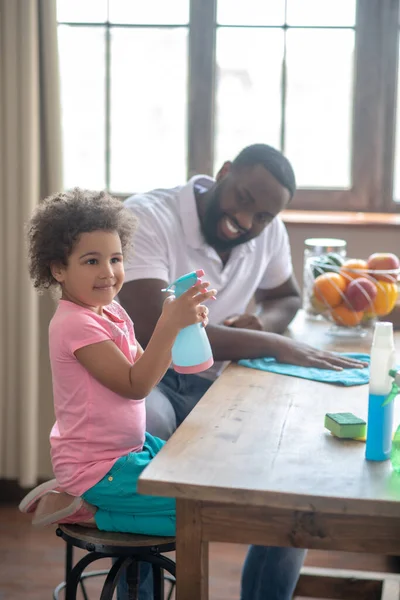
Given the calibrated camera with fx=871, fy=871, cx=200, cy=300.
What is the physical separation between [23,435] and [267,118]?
142 centimetres

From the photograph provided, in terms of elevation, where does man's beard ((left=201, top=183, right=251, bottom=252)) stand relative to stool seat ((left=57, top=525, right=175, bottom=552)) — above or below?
above

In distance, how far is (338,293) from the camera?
2154mm

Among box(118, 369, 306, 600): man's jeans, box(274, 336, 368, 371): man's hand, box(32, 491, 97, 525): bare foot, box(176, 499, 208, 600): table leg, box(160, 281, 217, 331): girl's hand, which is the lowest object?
box(118, 369, 306, 600): man's jeans

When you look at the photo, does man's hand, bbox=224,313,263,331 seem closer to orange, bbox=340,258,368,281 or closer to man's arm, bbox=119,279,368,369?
man's arm, bbox=119,279,368,369

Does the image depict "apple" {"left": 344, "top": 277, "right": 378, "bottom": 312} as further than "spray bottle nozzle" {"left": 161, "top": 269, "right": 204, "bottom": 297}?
Yes

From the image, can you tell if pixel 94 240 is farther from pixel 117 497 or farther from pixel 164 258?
pixel 164 258

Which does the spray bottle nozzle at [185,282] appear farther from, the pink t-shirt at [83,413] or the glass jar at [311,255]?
the glass jar at [311,255]

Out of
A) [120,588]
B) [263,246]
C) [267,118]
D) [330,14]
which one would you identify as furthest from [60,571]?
[330,14]

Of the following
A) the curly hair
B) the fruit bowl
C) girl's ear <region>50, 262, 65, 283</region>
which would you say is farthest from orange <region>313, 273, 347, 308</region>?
girl's ear <region>50, 262, 65, 283</region>

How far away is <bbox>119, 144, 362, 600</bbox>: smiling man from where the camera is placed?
6.23 feet

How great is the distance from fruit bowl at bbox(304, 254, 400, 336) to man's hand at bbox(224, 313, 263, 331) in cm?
19

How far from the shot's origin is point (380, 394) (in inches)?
47.9

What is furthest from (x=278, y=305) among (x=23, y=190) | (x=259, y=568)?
(x=23, y=190)

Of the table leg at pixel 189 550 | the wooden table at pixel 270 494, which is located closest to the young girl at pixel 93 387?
the wooden table at pixel 270 494
